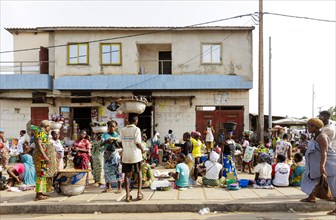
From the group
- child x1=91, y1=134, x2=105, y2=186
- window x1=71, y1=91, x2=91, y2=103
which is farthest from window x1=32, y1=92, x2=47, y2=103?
child x1=91, y1=134, x2=105, y2=186

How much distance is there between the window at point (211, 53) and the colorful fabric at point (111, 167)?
1190 centimetres

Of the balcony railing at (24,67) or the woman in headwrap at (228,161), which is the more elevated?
the balcony railing at (24,67)

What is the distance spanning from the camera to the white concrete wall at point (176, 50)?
59.9ft

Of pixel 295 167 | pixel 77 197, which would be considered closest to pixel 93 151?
pixel 77 197

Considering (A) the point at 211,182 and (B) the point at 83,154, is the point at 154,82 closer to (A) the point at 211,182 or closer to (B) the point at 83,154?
(B) the point at 83,154

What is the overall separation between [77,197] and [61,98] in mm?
12390

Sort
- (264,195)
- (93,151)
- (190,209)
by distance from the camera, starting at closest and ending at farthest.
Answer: (190,209) → (264,195) → (93,151)

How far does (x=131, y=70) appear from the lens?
18344 mm

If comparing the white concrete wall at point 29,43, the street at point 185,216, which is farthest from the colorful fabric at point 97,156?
the white concrete wall at point 29,43

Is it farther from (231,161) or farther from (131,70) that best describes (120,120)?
(231,161)

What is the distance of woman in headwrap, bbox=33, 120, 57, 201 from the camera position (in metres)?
6.80

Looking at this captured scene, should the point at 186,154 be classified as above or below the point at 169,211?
above

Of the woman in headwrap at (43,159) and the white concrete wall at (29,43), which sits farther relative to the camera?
the white concrete wall at (29,43)

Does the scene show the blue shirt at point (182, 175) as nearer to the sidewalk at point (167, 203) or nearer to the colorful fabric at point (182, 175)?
the colorful fabric at point (182, 175)
